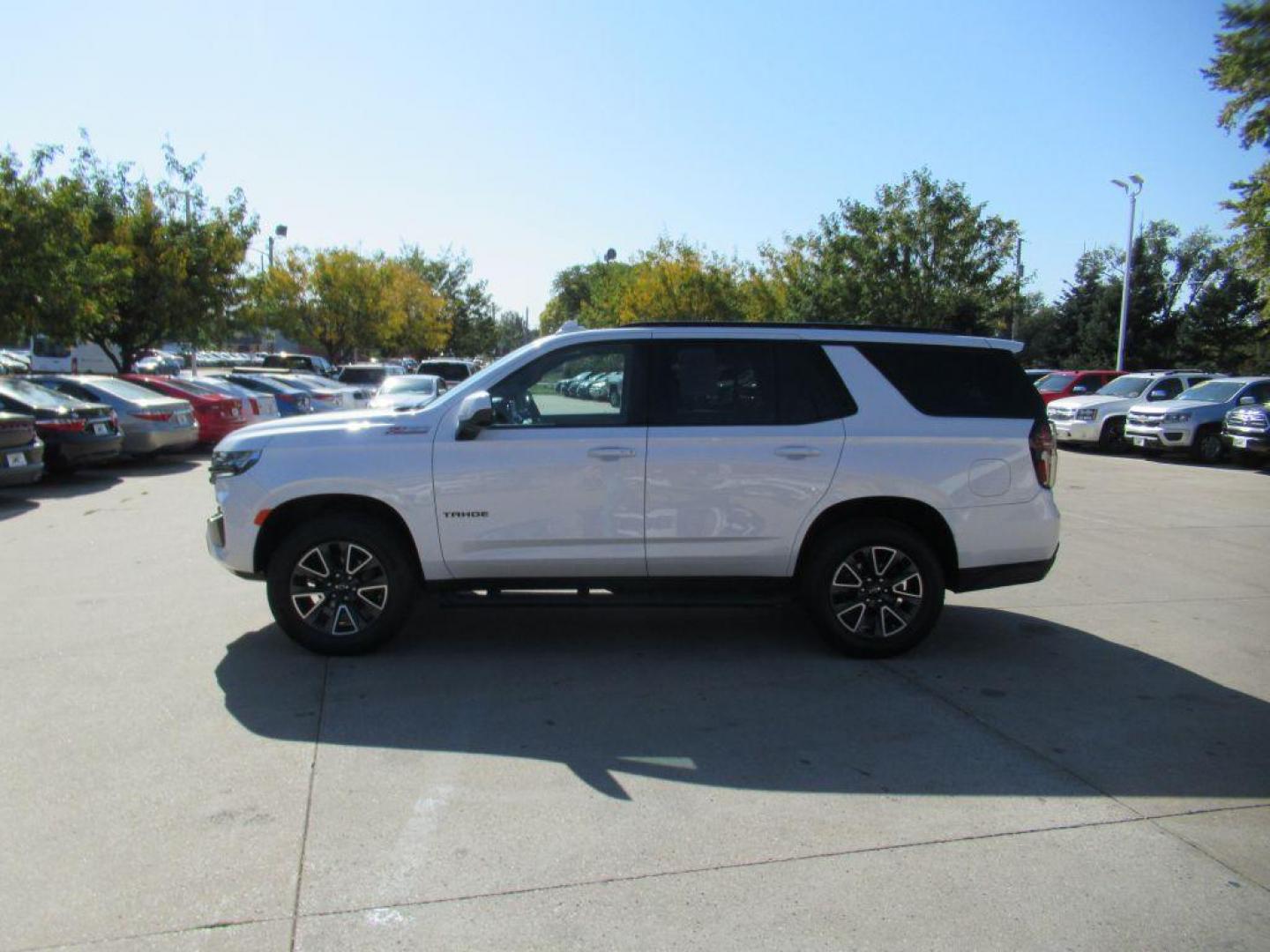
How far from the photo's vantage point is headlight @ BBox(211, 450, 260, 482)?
5.71 m

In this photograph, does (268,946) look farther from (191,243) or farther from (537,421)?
(191,243)

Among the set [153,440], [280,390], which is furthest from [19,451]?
[280,390]

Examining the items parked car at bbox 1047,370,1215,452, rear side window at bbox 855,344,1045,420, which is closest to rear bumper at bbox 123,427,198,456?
rear side window at bbox 855,344,1045,420

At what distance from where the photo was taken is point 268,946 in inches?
119

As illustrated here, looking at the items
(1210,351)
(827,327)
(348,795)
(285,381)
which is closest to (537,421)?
(827,327)

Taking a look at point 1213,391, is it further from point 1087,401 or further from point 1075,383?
point 1075,383

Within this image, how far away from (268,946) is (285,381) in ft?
71.4

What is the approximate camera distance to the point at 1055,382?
2573cm

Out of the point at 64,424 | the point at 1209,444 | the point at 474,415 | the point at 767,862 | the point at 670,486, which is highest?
the point at 474,415

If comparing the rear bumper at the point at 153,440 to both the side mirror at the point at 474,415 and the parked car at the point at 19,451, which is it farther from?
the side mirror at the point at 474,415

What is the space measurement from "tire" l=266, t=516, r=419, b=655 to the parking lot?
0.66ft

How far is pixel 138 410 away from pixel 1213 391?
20.7 m

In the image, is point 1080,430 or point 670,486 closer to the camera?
point 670,486

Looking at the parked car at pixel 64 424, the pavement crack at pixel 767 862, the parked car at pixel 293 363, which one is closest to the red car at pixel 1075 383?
the parked car at pixel 64 424
